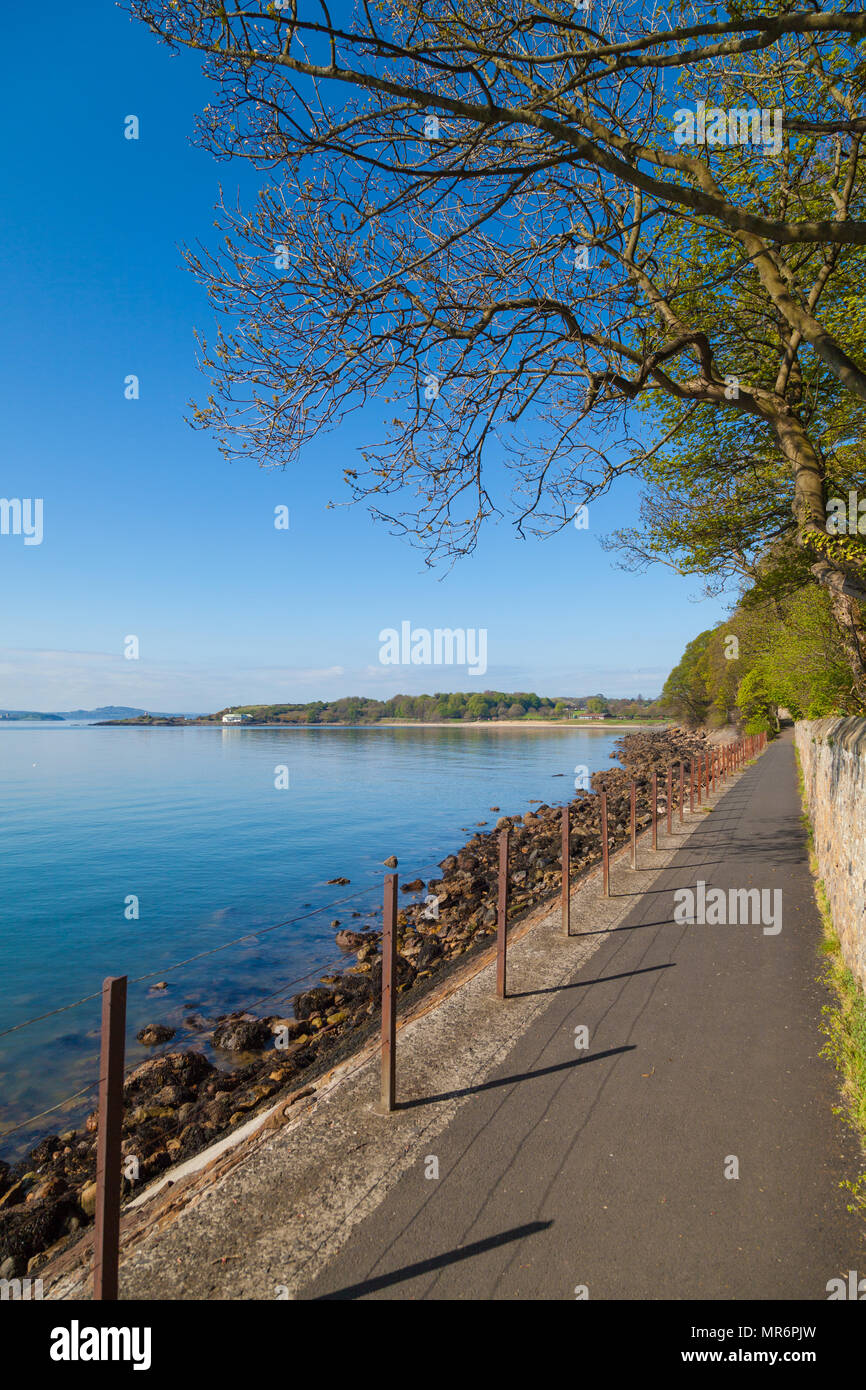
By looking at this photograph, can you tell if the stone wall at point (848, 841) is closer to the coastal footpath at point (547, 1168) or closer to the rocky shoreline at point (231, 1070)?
the coastal footpath at point (547, 1168)

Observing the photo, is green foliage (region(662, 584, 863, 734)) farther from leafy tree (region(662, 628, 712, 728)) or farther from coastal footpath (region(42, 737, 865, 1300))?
leafy tree (region(662, 628, 712, 728))

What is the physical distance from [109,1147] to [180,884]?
18.7 metres

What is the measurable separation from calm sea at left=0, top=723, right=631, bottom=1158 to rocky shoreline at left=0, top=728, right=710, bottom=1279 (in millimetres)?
694

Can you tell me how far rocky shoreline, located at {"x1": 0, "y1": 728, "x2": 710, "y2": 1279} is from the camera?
5.63 meters

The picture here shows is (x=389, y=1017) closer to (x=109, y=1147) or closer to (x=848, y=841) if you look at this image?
(x=109, y=1147)

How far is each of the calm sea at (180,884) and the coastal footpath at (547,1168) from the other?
1368 mm

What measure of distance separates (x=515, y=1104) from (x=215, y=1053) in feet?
19.3

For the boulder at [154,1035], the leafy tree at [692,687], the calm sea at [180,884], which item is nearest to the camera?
the boulder at [154,1035]

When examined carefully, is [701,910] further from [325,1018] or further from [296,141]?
[296,141]

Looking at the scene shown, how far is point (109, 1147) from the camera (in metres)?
2.80

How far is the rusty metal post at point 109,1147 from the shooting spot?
9.07ft

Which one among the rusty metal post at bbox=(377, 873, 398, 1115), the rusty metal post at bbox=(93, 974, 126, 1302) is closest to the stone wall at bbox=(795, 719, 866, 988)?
the rusty metal post at bbox=(377, 873, 398, 1115)

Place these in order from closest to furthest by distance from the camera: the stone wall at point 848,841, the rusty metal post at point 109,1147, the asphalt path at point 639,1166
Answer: the rusty metal post at point 109,1147
the asphalt path at point 639,1166
the stone wall at point 848,841

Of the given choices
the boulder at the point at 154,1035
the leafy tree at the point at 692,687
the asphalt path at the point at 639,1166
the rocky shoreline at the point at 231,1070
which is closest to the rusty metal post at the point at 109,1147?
the asphalt path at the point at 639,1166
